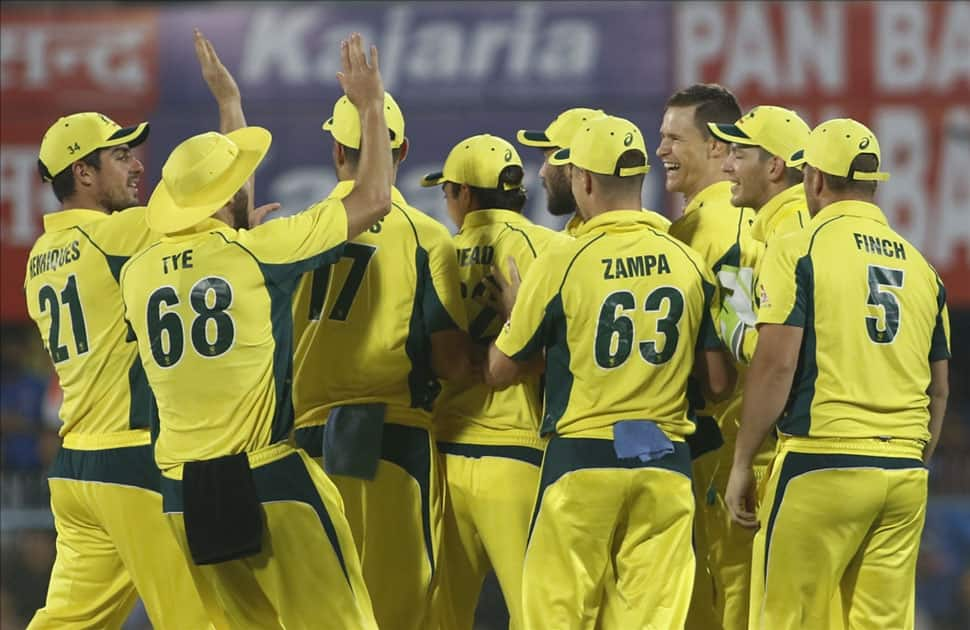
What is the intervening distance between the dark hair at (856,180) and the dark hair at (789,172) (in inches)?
31.9

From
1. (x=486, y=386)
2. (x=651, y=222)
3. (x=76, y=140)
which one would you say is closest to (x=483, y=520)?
(x=486, y=386)

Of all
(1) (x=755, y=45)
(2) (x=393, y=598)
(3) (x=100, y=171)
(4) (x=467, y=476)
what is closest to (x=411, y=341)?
(4) (x=467, y=476)

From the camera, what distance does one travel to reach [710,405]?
7.32 metres

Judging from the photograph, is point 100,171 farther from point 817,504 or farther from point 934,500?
point 934,500

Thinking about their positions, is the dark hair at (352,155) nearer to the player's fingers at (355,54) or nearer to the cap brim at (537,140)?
the player's fingers at (355,54)

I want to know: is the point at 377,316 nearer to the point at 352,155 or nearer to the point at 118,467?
the point at 352,155

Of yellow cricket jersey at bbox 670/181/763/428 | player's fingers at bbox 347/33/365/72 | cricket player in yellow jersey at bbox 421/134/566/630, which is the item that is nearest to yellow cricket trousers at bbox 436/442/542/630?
cricket player in yellow jersey at bbox 421/134/566/630

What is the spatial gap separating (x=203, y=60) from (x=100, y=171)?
0.89m

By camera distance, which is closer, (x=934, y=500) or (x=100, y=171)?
(x=100, y=171)

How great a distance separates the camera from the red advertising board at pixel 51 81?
13.7m

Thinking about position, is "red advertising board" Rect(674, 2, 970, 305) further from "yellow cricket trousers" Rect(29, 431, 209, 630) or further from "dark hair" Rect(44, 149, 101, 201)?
"yellow cricket trousers" Rect(29, 431, 209, 630)

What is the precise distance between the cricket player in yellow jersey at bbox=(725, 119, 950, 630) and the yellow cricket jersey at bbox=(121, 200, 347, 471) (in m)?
1.80

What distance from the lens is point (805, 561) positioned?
20.7 ft

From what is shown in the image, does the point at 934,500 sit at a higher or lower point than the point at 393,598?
lower
